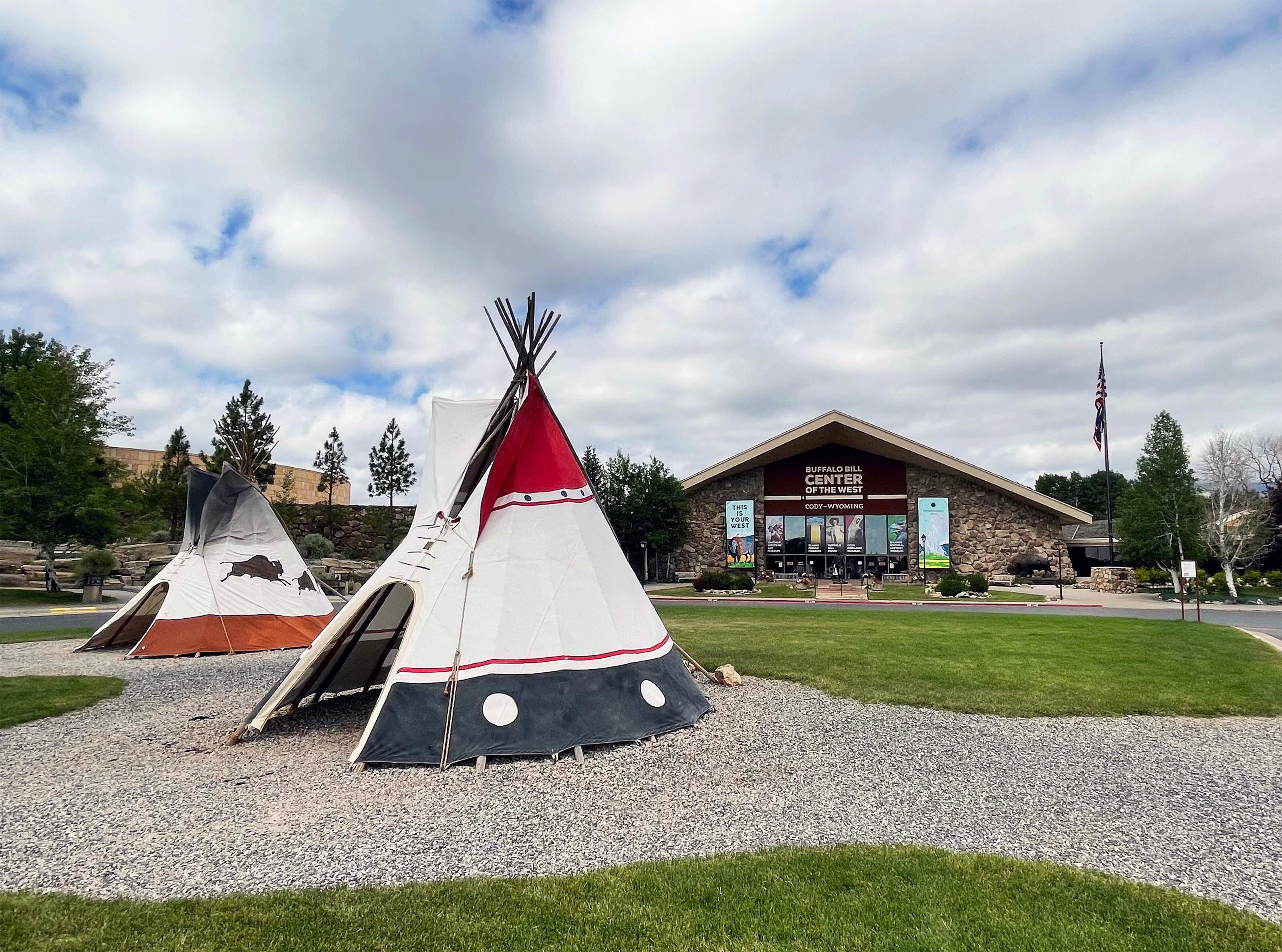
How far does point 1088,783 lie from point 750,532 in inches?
1300

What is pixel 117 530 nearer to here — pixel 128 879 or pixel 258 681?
pixel 258 681

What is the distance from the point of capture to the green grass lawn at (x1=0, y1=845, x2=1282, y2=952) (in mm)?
3836

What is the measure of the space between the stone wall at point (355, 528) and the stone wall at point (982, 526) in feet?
95.5

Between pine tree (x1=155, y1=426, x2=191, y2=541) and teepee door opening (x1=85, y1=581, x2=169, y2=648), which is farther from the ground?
pine tree (x1=155, y1=426, x2=191, y2=541)

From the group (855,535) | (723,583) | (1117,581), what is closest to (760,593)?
(723,583)

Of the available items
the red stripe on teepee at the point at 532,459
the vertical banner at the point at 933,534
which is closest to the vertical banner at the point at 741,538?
the vertical banner at the point at 933,534

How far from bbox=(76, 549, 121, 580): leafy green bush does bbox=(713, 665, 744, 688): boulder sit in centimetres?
2653

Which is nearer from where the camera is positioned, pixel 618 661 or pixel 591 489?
pixel 618 661

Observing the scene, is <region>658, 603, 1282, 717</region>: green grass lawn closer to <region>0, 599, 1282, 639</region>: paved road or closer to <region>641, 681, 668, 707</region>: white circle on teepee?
<region>0, 599, 1282, 639</region>: paved road

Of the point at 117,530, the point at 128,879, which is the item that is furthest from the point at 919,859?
the point at 117,530

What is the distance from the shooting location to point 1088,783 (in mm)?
6488

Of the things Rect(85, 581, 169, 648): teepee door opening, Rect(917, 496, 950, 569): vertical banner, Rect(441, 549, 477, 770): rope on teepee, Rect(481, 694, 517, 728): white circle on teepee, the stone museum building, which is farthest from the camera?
Rect(917, 496, 950, 569): vertical banner

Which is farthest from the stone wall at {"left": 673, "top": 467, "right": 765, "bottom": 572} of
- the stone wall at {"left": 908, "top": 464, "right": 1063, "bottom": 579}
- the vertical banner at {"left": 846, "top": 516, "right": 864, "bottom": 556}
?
the stone wall at {"left": 908, "top": 464, "right": 1063, "bottom": 579}

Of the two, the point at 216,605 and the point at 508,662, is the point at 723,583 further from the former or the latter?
the point at 508,662
